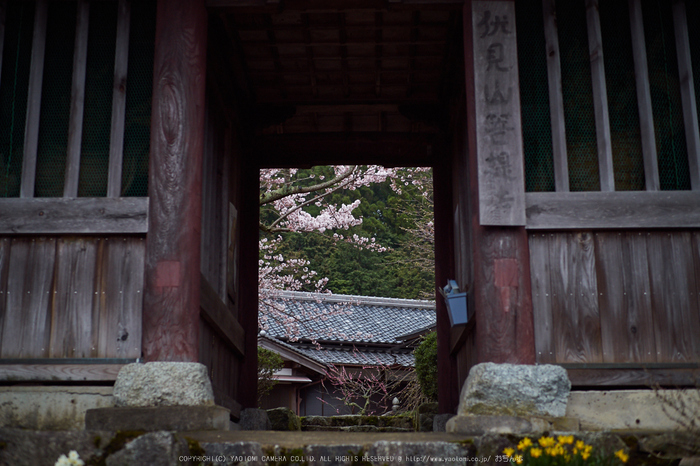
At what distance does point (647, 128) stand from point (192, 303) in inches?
139

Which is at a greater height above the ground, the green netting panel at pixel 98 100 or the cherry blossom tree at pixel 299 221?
the cherry blossom tree at pixel 299 221

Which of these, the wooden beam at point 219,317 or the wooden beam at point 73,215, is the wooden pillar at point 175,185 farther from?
the wooden beam at point 219,317

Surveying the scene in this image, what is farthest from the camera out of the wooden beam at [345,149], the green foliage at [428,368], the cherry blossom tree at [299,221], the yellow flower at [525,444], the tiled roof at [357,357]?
the tiled roof at [357,357]

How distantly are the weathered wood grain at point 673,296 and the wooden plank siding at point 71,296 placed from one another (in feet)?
11.9

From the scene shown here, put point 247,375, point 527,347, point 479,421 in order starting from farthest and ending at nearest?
point 247,375 → point 527,347 → point 479,421

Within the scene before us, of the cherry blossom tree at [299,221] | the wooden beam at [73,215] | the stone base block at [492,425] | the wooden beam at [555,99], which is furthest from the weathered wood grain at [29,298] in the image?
the cherry blossom tree at [299,221]

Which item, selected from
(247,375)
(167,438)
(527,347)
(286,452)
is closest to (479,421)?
(527,347)

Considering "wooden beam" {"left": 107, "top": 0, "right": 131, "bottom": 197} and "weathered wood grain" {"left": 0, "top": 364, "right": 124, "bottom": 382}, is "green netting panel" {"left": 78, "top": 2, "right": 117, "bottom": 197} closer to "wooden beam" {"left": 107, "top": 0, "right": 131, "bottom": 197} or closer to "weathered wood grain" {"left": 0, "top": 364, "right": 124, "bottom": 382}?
"wooden beam" {"left": 107, "top": 0, "right": 131, "bottom": 197}

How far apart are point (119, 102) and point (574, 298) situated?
3.64 metres

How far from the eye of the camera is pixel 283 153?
345 inches

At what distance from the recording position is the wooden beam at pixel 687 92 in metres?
5.08

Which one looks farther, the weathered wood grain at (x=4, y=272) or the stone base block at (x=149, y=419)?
the weathered wood grain at (x=4, y=272)

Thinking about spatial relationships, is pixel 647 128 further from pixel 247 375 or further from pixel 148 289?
pixel 247 375

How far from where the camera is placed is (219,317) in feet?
20.6
